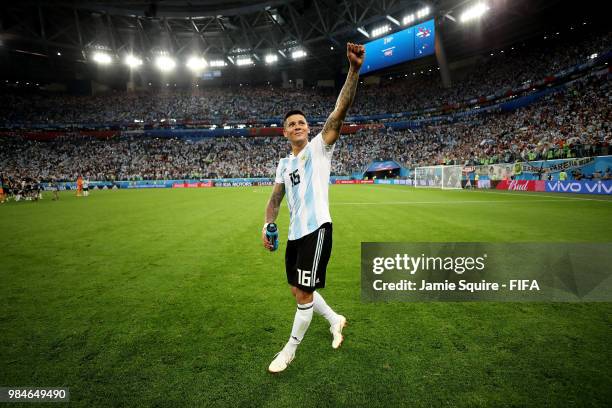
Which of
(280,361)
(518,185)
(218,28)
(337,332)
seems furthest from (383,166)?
(280,361)

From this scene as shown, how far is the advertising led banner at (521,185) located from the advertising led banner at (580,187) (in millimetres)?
539

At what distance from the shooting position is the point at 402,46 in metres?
40.1

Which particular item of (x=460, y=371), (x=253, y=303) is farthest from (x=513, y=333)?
(x=253, y=303)

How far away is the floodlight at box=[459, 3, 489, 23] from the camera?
35.5 m

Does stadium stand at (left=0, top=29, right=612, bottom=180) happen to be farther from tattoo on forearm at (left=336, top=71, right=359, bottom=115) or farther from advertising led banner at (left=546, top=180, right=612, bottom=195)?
tattoo on forearm at (left=336, top=71, right=359, bottom=115)

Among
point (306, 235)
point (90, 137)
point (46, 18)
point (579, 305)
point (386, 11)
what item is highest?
point (46, 18)

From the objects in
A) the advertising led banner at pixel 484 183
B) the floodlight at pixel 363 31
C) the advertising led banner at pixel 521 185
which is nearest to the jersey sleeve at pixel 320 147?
the advertising led banner at pixel 521 185

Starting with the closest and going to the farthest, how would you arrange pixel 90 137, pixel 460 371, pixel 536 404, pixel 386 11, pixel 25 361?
pixel 536 404 < pixel 460 371 < pixel 25 361 < pixel 386 11 < pixel 90 137

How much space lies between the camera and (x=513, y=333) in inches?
127

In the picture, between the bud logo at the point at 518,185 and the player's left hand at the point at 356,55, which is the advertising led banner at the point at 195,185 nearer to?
the bud logo at the point at 518,185

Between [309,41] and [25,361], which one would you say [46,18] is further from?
[25,361]

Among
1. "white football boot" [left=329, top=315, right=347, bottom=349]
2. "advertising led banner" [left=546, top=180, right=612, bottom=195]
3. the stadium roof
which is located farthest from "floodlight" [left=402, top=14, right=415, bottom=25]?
"white football boot" [left=329, top=315, right=347, bottom=349]

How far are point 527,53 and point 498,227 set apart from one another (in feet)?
158

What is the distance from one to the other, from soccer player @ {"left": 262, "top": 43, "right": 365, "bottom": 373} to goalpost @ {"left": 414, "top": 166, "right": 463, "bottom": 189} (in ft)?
98.5
